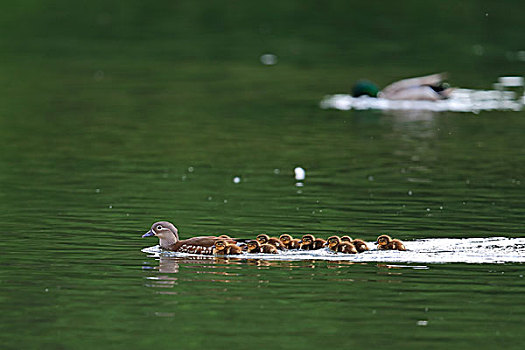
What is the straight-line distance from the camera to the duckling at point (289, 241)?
15.7m

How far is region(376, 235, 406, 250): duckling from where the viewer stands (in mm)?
15510

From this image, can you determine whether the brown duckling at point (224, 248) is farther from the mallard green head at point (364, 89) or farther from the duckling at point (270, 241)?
the mallard green head at point (364, 89)

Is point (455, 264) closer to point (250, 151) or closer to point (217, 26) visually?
point (250, 151)

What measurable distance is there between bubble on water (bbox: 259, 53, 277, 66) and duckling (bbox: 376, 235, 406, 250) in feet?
78.4

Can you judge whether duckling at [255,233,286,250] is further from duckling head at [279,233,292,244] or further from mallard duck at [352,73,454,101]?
mallard duck at [352,73,454,101]

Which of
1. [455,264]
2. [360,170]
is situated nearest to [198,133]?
[360,170]

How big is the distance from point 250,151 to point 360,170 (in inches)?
113

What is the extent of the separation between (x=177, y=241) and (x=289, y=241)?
4.29 ft

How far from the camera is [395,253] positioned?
50.7ft

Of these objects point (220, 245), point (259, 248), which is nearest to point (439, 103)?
point (259, 248)

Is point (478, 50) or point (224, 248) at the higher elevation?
point (478, 50)

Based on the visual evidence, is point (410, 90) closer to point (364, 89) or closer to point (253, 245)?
point (364, 89)

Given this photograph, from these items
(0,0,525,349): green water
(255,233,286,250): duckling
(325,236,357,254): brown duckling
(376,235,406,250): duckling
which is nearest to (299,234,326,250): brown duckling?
(325,236,357,254): brown duckling

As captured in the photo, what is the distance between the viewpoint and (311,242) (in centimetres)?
1562
